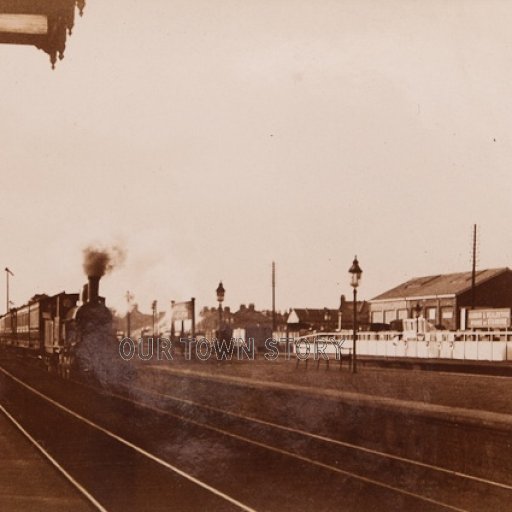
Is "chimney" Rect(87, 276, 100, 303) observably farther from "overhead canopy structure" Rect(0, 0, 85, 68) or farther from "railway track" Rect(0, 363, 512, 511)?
"overhead canopy structure" Rect(0, 0, 85, 68)

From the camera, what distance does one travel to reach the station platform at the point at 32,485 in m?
10.8

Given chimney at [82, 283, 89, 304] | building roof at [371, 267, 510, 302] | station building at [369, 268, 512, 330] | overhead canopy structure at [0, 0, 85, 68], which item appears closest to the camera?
overhead canopy structure at [0, 0, 85, 68]

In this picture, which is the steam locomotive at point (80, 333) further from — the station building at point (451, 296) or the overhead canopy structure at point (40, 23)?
the station building at point (451, 296)

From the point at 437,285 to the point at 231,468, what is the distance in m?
59.1

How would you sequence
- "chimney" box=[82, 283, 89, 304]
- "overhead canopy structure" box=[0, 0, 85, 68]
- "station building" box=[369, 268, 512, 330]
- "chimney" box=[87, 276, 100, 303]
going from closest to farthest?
"overhead canopy structure" box=[0, 0, 85, 68]
"chimney" box=[87, 276, 100, 303]
"chimney" box=[82, 283, 89, 304]
"station building" box=[369, 268, 512, 330]

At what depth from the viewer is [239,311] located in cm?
13700

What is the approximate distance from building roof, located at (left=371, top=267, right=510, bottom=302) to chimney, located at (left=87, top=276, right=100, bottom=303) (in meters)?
38.6

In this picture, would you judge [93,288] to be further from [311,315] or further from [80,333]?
[311,315]

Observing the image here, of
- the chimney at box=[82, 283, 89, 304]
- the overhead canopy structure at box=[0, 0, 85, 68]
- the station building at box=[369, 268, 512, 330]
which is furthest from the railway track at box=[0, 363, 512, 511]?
the station building at box=[369, 268, 512, 330]

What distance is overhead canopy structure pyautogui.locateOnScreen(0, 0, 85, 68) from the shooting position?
8.18 metres

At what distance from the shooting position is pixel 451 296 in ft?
217

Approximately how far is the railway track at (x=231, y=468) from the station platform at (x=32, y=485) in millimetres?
261

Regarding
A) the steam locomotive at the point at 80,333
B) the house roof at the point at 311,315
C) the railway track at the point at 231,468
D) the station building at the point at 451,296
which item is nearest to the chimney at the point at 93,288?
the steam locomotive at the point at 80,333

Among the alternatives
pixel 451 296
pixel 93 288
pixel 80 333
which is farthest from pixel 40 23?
pixel 451 296
